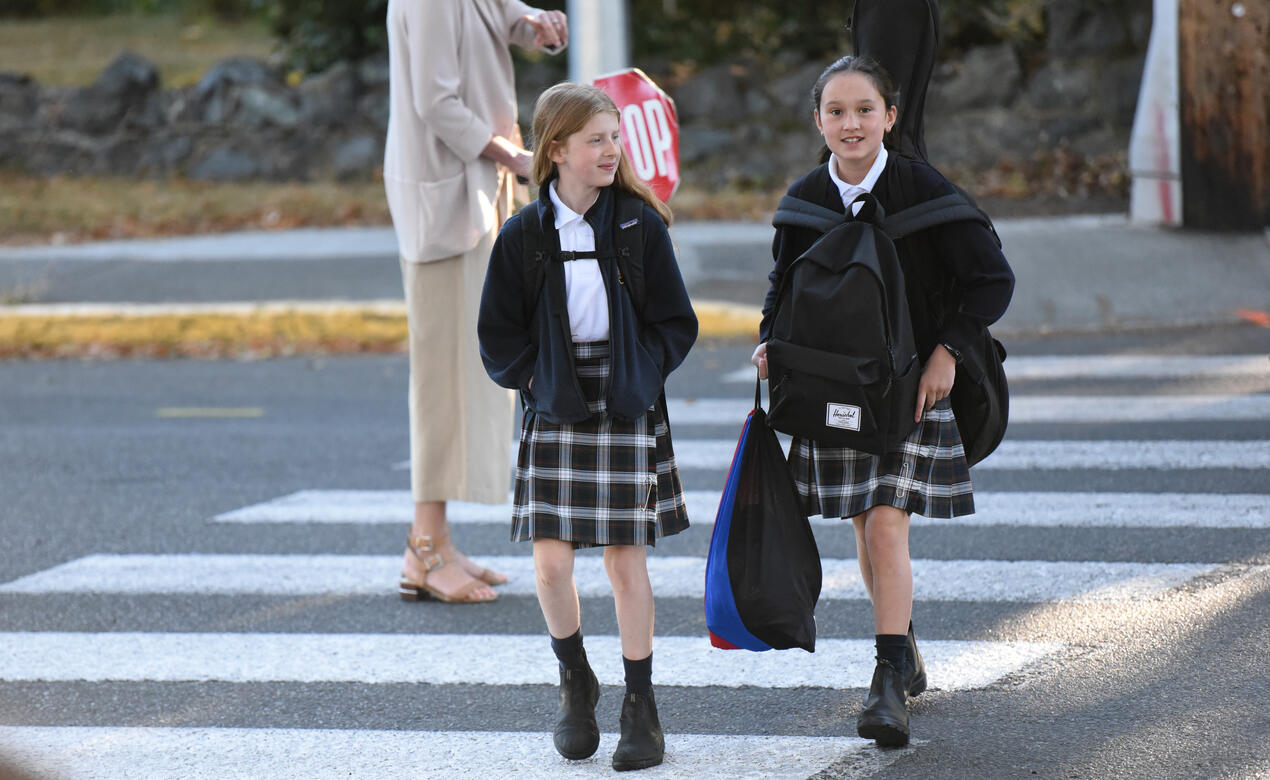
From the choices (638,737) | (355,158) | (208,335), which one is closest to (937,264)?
(638,737)

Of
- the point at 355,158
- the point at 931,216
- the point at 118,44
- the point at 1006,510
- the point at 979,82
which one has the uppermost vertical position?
the point at 118,44

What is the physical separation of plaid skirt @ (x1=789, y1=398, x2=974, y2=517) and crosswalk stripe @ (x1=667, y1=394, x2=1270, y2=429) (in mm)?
3976

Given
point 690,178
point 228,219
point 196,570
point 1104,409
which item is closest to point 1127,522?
point 1104,409

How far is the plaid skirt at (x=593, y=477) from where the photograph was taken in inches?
145

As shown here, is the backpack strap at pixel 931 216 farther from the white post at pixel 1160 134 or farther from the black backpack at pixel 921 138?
the white post at pixel 1160 134

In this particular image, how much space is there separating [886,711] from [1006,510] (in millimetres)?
2555

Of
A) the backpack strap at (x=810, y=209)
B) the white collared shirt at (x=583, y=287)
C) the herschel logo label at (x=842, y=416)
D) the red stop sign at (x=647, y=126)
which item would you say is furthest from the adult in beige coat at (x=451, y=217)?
the herschel logo label at (x=842, y=416)

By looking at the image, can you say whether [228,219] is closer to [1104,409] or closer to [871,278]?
[1104,409]

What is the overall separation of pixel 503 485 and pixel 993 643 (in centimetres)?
168

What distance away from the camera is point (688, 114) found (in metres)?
16.8

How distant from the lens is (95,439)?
8.23 m

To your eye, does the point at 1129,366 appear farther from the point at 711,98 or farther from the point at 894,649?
the point at 711,98

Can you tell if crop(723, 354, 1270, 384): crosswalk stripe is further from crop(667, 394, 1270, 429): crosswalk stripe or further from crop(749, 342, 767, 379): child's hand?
crop(749, 342, 767, 379): child's hand

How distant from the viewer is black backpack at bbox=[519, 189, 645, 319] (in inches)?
145
